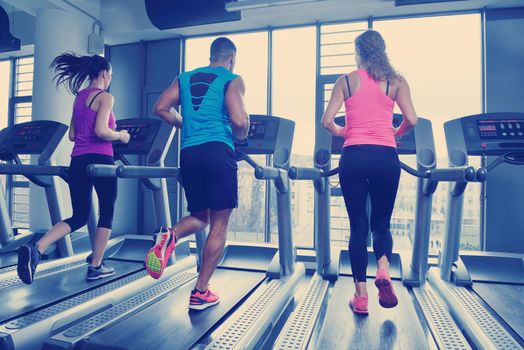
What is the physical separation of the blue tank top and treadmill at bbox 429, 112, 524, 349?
1326 mm

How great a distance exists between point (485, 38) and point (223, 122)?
3298 mm

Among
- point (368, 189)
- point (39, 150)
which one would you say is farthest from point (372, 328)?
point (39, 150)

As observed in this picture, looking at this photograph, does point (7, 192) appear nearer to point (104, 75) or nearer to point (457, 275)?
point (104, 75)

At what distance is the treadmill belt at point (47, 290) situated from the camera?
6.91 ft

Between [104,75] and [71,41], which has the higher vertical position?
[71,41]

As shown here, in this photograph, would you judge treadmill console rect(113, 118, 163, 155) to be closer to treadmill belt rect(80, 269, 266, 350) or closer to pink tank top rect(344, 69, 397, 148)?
treadmill belt rect(80, 269, 266, 350)

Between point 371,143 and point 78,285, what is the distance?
2.09m

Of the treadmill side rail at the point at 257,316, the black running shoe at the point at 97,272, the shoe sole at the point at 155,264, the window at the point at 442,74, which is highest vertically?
the window at the point at 442,74

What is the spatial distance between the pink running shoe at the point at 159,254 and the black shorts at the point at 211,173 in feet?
0.87

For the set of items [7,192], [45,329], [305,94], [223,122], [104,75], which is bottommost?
[45,329]

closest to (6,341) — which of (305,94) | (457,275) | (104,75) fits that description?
(104,75)

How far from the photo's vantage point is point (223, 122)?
2.04 meters

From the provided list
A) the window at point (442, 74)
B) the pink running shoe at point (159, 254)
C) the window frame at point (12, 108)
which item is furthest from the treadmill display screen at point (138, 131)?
the window frame at point (12, 108)

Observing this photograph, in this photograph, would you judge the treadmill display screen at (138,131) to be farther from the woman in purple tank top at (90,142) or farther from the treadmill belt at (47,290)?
the treadmill belt at (47,290)
